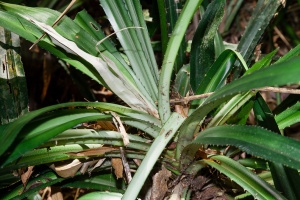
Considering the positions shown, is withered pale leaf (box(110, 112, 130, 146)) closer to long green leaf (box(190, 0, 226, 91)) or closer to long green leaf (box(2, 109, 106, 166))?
long green leaf (box(2, 109, 106, 166))

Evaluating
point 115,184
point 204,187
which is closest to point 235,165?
point 204,187

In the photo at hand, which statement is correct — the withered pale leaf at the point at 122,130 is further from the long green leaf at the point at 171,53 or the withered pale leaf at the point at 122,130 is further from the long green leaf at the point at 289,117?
the long green leaf at the point at 289,117

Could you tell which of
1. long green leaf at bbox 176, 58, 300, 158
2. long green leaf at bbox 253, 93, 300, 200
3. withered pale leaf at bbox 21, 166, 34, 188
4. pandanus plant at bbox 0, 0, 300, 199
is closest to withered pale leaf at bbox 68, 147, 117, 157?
pandanus plant at bbox 0, 0, 300, 199

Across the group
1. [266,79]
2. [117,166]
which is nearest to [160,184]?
[117,166]

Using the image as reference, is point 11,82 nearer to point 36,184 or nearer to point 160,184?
point 36,184

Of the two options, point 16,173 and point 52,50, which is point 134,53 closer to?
point 52,50
